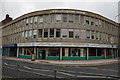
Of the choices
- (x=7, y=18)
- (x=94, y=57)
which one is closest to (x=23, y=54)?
(x=94, y=57)

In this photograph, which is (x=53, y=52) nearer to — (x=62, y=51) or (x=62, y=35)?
(x=62, y=51)

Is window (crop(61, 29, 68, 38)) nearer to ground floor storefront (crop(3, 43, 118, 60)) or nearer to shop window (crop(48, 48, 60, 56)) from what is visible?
ground floor storefront (crop(3, 43, 118, 60))

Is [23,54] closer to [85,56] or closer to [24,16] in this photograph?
[24,16]

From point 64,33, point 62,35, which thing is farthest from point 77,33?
point 62,35

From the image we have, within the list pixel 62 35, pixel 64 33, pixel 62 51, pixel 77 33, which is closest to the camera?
pixel 62 51

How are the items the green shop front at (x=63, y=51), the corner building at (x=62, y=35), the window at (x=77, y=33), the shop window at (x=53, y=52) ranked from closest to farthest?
the green shop front at (x=63, y=51) → the corner building at (x=62, y=35) → the shop window at (x=53, y=52) → the window at (x=77, y=33)

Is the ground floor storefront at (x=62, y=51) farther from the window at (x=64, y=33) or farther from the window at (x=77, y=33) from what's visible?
the window at (x=77, y=33)

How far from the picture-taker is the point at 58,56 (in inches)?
869

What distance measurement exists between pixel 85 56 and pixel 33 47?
11.2 meters

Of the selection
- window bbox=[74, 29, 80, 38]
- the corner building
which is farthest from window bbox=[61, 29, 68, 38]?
window bbox=[74, 29, 80, 38]

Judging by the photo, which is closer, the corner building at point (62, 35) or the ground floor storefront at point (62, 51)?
the ground floor storefront at point (62, 51)

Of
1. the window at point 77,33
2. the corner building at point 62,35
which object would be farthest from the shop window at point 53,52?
the window at point 77,33

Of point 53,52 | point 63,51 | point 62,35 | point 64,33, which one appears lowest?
point 53,52

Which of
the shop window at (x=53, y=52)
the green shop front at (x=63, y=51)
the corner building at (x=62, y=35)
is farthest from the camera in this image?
the shop window at (x=53, y=52)
